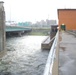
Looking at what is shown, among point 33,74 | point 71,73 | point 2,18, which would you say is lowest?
point 33,74

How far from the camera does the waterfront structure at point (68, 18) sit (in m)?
31.6

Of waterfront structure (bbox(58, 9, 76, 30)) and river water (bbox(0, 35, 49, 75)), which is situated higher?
waterfront structure (bbox(58, 9, 76, 30))

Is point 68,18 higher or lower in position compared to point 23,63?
higher

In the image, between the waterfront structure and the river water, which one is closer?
the river water

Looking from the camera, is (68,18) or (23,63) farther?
(68,18)

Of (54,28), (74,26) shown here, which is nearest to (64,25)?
(74,26)

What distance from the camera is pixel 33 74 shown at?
16.1 m

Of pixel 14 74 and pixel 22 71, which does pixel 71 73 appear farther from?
pixel 22 71

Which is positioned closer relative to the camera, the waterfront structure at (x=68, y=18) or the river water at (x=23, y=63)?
the river water at (x=23, y=63)

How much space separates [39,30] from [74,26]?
6938 centimetres

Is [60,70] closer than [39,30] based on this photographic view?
Yes

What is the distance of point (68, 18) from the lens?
3197cm

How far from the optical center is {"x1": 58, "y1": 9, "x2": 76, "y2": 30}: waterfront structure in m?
31.6

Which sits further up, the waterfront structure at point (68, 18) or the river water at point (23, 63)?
the waterfront structure at point (68, 18)
